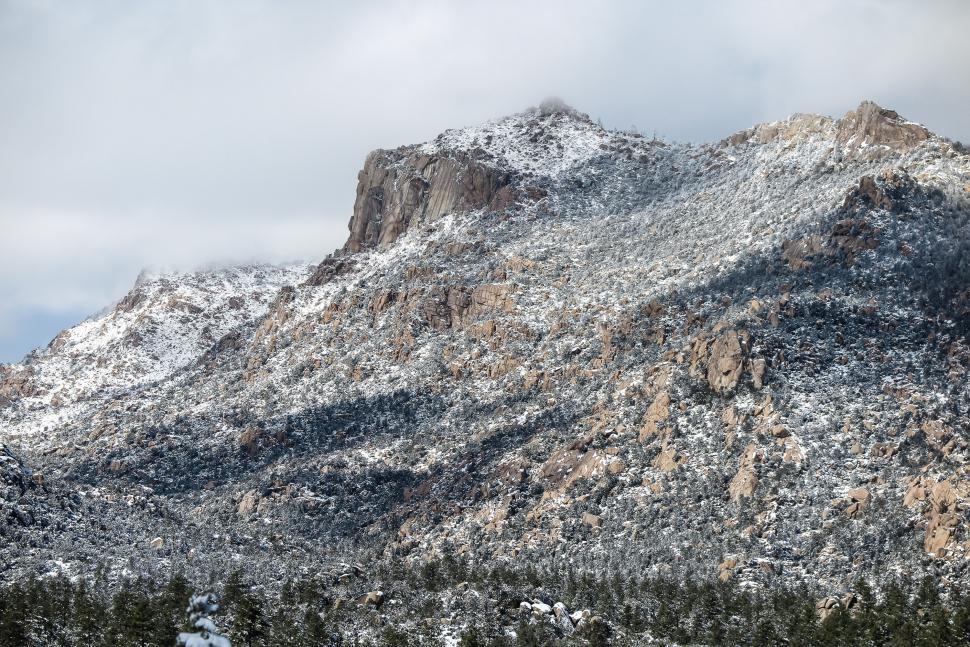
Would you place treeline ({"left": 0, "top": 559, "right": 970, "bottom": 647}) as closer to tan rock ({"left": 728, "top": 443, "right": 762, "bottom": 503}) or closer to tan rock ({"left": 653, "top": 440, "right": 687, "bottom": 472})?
tan rock ({"left": 728, "top": 443, "right": 762, "bottom": 503})

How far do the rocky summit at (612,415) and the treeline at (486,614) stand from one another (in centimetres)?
378

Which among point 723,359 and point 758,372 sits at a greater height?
point 723,359

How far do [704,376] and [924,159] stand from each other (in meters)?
58.5

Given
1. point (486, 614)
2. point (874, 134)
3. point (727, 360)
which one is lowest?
point (486, 614)

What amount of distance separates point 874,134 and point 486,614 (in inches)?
4374

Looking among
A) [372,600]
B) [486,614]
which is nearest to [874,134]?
[486,614]

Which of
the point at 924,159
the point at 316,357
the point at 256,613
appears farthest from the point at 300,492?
the point at 924,159

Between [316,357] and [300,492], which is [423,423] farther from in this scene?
[316,357]

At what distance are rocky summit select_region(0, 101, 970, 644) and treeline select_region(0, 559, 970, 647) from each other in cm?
378

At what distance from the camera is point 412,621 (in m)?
98.1

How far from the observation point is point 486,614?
320 feet

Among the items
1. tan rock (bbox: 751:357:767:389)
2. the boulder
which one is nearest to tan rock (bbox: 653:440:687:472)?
tan rock (bbox: 751:357:767:389)

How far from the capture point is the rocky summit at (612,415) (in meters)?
109

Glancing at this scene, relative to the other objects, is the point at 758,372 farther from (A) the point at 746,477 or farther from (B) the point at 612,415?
(B) the point at 612,415
